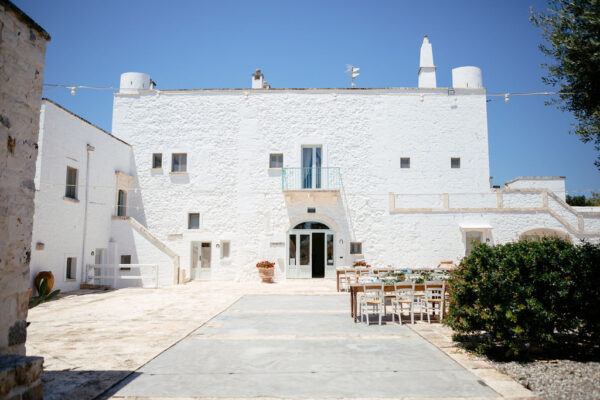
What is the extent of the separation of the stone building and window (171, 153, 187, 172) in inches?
599

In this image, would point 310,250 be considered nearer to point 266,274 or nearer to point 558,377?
point 266,274

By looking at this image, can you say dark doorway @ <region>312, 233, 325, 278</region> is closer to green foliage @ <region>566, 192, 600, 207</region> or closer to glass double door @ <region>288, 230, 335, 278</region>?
glass double door @ <region>288, 230, 335, 278</region>

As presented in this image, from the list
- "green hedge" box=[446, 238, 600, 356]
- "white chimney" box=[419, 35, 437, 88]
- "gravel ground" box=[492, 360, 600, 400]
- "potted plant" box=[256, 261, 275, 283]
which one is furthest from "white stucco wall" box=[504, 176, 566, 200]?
"gravel ground" box=[492, 360, 600, 400]

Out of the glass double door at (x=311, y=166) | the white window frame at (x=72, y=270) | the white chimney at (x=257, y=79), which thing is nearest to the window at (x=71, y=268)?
the white window frame at (x=72, y=270)

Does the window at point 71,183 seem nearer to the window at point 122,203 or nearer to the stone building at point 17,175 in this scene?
the window at point 122,203

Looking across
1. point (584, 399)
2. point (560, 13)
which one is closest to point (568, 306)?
point (584, 399)

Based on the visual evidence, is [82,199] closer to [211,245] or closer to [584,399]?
[211,245]

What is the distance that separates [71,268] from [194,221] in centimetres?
555

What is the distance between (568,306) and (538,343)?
1.97 ft

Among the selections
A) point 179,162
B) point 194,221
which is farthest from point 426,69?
point 194,221

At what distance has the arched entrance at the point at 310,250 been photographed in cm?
1841

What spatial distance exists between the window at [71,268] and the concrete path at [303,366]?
354 inches

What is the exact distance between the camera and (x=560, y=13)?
6680 millimetres

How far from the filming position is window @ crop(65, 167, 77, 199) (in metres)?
14.7
